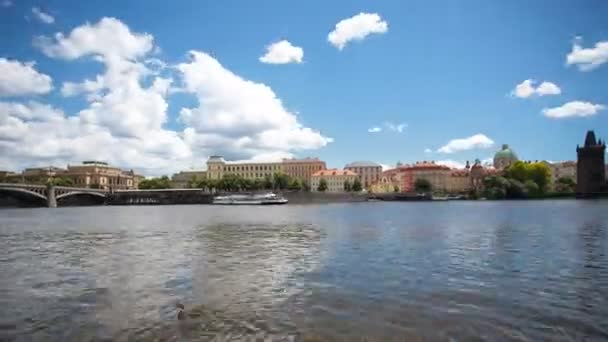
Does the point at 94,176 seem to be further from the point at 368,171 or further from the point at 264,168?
the point at 368,171

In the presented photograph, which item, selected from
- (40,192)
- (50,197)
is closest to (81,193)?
(40,192)

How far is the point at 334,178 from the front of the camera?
6964 inches

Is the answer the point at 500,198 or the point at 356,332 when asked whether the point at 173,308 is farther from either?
the point at 500,198

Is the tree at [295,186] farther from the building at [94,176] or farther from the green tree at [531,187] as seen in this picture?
the building at [94,176]

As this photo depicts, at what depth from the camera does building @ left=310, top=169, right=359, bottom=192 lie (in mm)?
176000

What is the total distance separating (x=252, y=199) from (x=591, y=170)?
102m

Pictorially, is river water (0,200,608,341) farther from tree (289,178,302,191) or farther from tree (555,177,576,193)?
tree (555,177,576,193)

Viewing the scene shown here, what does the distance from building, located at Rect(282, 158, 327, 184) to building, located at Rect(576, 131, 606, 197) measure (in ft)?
313

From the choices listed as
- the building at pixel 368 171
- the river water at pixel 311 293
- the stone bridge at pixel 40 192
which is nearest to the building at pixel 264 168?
the building at pixel 368 171

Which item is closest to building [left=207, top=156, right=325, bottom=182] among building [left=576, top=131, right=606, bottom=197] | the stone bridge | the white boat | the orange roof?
the orange roof

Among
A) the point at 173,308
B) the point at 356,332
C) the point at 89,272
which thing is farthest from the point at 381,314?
the point at 89,272

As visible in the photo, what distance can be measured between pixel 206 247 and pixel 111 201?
127 metres

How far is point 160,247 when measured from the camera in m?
21.5

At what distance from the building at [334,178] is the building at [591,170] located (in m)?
77.1
